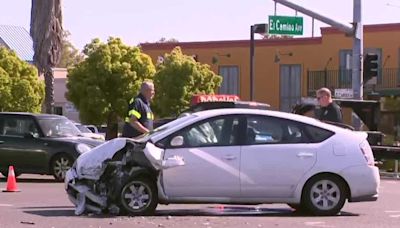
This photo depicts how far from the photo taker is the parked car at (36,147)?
1841cm

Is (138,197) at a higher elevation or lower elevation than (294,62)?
lower

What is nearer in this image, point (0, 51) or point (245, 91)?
point (0, 51)

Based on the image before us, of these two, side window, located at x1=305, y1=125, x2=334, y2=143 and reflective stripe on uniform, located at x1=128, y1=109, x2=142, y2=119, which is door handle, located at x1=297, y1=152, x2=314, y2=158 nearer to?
side window, located at x1=305, y1=125, x2=334, y2=143

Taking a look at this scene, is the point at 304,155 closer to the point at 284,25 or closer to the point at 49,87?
the point at 284,25

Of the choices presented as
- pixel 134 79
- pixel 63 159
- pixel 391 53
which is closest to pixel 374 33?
pixel 391 53

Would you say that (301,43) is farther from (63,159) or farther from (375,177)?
(375,177)

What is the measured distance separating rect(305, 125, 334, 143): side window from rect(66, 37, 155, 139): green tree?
26.9 m

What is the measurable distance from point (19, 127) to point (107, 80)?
2090 cm

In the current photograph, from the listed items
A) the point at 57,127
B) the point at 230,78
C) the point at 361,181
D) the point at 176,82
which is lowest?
the point at 361,181

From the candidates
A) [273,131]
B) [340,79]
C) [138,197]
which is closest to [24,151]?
[138,197]

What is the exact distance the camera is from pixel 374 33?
42.2 metres

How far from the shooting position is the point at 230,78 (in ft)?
155

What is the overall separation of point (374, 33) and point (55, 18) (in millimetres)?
16779

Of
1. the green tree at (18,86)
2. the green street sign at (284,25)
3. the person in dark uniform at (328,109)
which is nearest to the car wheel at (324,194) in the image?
the person in dark uniform at (328,109)
